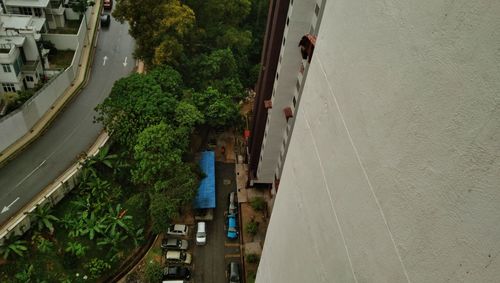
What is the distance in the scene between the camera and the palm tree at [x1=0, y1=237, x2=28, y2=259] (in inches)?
1026

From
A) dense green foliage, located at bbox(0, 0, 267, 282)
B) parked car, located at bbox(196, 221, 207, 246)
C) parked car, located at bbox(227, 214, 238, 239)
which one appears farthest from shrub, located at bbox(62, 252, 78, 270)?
parked car, located at bbox(227, 214, 238, 239)

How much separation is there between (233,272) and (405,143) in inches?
1008

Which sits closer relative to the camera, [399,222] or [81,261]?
[399,222]

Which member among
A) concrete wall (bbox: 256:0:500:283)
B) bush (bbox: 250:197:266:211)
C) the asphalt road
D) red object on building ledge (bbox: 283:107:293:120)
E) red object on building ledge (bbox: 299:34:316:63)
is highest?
concrete wall (bbox: 256:0:500:283)

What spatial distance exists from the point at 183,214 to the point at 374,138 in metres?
28.1

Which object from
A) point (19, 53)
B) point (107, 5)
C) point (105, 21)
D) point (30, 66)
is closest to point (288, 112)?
point (30, 66)

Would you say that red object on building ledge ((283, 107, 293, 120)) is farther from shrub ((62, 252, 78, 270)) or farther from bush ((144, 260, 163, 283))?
shrub ((62, 252, 78, 270))

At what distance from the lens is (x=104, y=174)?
104 ft

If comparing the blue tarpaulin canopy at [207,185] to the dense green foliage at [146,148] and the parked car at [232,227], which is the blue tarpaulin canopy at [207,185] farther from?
the parked car at [232,227]

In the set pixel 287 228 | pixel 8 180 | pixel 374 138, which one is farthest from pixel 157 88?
pixel 374 138

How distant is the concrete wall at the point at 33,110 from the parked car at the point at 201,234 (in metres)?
16.1

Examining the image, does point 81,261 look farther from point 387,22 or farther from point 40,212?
point 387,22

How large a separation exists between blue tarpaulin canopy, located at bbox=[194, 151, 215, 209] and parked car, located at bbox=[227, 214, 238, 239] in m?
1.61

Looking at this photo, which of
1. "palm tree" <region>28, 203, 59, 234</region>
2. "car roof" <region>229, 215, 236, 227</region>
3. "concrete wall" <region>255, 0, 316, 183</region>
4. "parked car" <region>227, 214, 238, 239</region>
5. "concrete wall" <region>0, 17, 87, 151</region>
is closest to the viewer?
"concrete wall" <region>255, 0, 316, 183</region>
